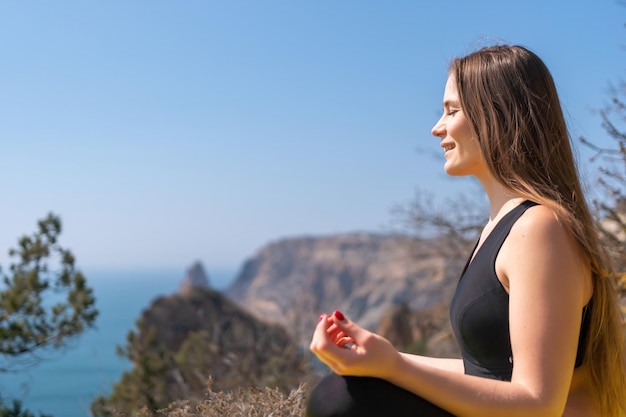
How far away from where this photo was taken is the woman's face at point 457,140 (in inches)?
85.7

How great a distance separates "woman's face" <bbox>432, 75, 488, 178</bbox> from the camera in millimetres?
2176

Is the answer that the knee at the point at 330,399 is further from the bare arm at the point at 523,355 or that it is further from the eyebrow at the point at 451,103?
the eyebrow at the point at 451,103

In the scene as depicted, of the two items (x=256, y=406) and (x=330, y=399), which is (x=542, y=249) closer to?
(x=330, y=399)

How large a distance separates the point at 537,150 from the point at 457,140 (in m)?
0.24

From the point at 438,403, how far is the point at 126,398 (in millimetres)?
7400

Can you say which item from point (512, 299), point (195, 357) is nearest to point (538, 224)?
point (512, 299)

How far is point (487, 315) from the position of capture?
6.59 ft

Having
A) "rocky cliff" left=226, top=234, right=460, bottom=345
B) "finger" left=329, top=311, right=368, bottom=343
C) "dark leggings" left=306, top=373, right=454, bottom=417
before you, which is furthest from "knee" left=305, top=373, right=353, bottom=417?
"rocky cliff" left=226, top=234, right=460, bottom=345

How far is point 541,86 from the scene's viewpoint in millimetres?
2113

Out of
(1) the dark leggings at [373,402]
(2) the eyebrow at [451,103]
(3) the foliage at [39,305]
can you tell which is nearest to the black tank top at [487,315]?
(1) the dark leggings at [373,402]

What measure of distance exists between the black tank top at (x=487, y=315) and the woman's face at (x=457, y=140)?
0.68ft

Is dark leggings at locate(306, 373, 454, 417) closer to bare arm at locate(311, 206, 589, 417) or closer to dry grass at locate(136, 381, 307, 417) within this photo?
bare arm at locate(311, 206, 589, 417)

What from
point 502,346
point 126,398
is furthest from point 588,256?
point 126,398

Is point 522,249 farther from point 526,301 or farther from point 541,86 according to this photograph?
point 541,86
